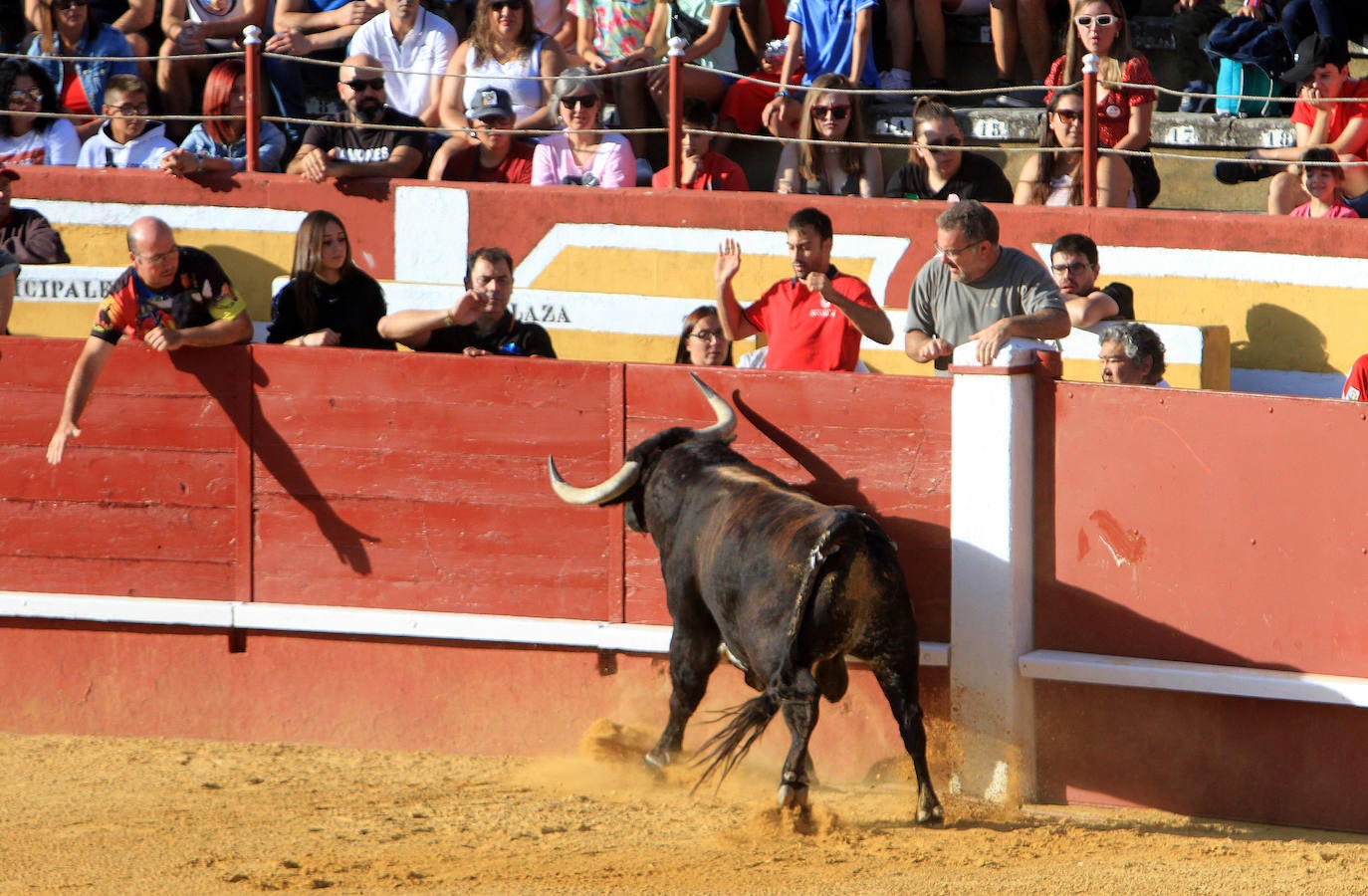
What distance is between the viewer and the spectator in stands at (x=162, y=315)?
5953mm

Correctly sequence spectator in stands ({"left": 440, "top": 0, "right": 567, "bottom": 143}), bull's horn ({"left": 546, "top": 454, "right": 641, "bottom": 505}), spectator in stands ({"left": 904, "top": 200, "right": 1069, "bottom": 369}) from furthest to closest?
spectator in stands ({"left": 440, "top": 0, "right": 567, "bottom": 143}) → spectator in stands ({"left": 904, "top": 200, "right": 1069, "bottom": 369}) → bull's horn ({"left": 546, "top": 454, "right": 641, "bottom": 505})

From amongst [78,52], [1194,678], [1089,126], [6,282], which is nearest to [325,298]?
[6,282]

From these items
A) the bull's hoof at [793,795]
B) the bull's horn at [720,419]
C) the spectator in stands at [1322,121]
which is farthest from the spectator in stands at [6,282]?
the spectator in stands at [1322,121]

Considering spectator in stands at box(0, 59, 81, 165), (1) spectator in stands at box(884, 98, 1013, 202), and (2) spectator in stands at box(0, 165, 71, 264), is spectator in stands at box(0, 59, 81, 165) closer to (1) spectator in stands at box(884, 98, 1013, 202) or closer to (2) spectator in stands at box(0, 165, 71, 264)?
(2) spectator in stands at box(0, 165, 71, 264)

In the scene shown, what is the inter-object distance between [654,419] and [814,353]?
0.78 m

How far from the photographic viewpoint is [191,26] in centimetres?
970

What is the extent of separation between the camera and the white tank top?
8.78 meters

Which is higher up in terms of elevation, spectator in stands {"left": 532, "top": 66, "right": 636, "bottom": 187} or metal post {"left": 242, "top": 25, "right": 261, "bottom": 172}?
metal post {"left": 242, "top": 25, "right": 261, "bottom": 172}

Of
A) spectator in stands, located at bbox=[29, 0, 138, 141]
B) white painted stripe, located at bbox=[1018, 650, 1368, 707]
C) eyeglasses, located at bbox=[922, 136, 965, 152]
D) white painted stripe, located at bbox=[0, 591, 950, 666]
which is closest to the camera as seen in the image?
white painted stripe, located at bbox=[1018, 650, 1368, 707]

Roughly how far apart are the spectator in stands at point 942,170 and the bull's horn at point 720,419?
8.68 ft

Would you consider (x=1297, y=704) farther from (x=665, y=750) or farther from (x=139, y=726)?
(x=139, y=726)

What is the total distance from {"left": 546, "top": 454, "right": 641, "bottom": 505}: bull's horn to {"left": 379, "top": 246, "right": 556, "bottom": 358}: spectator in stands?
2.16 ft

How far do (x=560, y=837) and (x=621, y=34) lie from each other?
5437mm

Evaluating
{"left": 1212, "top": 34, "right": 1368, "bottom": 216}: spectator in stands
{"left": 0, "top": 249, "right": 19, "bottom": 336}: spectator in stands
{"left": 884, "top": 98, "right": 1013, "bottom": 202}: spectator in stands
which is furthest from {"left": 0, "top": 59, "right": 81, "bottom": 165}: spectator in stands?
{"left": 1212, "top": 34, "right": 1368, "bottom": 216}: spectator in stands
